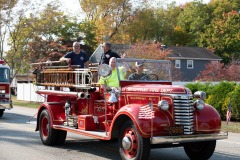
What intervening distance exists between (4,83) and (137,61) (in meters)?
12.7

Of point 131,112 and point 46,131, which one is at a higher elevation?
point 131,112

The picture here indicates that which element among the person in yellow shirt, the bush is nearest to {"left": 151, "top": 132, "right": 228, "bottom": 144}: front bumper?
the person in yellow shirt

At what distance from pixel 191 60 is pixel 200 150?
1909 inches

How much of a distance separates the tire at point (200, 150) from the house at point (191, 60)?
45929 millimetres

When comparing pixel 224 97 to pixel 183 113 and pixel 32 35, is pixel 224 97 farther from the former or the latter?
pixel 32 35

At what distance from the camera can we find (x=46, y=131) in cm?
1125

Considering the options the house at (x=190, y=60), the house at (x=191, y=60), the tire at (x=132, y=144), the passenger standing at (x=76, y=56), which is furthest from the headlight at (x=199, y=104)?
the house at (x=191, y=60)

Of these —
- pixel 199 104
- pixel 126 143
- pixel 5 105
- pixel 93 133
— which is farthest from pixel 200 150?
pixel 5 105

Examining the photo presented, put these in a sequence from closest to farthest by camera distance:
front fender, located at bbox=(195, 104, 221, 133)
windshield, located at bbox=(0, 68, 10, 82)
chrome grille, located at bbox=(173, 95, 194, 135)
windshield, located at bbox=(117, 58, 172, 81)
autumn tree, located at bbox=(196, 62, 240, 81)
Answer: chrome grille, located at bbox=(173, 95, 194, 135)
front fender, located at bbox=(195, 104, 221, 133)
windshield, located at bbox=(117, 58, 172, 81)
windshield, located at bbox=(0, 68, 10, 82)
autumn tree, located at bbox=(196, 62, 240, 81)

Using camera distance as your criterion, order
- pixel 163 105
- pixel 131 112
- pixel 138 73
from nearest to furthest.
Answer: pixel 163 105 < pixel 131 112 < pixel 138 73

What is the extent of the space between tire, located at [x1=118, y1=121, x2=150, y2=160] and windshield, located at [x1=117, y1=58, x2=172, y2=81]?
1367mm

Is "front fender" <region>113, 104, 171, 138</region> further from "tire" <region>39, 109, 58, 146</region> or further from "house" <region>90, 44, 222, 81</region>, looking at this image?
"house" <region>90, 44, 222, 81</region>

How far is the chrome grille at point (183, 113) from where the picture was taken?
7.97 m

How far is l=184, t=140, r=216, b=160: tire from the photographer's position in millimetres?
8680
